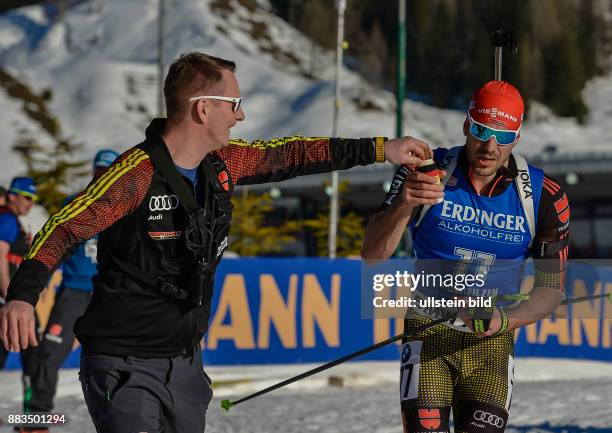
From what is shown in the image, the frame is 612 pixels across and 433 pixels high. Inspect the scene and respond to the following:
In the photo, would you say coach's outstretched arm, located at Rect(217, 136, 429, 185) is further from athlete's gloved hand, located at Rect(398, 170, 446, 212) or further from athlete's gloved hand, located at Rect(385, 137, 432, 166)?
athlete's gloved hand, located at Rect(398, 170, 446, 212)

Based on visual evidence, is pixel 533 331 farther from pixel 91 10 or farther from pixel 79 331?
pixel 91 10

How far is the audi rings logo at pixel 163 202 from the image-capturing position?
4199 millimetres

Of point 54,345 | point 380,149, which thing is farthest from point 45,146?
point 380,149

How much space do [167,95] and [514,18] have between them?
143005 mm

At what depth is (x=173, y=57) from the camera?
5128 inches

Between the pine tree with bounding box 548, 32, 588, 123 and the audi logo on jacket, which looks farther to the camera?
Result: the pine tree with bounding box 548, 32, 588, 123

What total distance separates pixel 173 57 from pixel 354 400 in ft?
401

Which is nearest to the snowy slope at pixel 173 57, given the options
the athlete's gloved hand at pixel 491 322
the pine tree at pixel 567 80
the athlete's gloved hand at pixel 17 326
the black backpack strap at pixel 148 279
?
the pine tree at pixel 567 80

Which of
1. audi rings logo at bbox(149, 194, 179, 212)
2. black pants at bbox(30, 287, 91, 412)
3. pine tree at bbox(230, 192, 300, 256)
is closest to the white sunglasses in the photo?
audi rings logo at bbox(149, 194, 179, 212)

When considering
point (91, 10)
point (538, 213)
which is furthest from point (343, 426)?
point (91, 10)

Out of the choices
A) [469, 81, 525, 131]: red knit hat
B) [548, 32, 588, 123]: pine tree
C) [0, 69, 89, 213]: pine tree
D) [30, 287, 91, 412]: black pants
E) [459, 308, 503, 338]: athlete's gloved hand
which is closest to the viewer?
[459, 308, 503, 338]: athlete's gloved hand

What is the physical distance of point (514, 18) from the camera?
141875mm

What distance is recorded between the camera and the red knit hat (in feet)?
16.4

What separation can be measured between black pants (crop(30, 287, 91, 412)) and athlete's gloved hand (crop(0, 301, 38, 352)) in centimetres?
477
